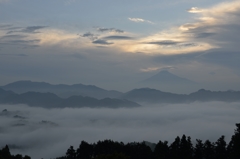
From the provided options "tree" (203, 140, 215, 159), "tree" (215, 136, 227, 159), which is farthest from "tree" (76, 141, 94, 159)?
"tree" (215, 136, 227, 159)

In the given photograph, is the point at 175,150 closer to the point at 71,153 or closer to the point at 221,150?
the point at 221,150

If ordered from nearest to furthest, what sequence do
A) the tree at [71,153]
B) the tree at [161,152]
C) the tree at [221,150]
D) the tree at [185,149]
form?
1. the tree at [221,150]
2. the tree at [185,149]
3. the tree at [161,152]
4. the tree at [71,153]

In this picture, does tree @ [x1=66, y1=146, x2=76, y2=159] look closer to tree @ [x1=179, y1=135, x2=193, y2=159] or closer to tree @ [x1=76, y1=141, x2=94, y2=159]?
tree @ [x1=76, y1=141, x2=94, y2=159]

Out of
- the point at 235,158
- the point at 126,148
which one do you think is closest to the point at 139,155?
the point at 126,148

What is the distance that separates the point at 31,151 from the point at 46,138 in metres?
25.3

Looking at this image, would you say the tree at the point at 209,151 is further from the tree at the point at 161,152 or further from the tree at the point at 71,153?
the tree at the point at 71,153

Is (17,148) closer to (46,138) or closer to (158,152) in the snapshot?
(46,138)

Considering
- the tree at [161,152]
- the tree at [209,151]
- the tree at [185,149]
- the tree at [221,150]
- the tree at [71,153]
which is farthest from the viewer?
the tree at [71,153]

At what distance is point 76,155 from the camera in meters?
43.6

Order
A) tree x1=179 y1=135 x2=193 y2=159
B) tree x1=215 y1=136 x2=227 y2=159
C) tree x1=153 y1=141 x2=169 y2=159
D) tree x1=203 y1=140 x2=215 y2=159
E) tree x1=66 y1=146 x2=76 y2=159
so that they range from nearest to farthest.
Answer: tree x1=215 y1=136 x2=227 y2=159, tree x1=179 y1=135 x2=193 y2=159, tree x1=203 y1=140 x2=215 y2=159, tree x1=153 y1=141 x2=169 y2=159, tree x1=66 y1=146 x2=76 y2=159

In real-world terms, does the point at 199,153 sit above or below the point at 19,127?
below

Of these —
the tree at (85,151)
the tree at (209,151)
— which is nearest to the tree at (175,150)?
the tree at (209,151)

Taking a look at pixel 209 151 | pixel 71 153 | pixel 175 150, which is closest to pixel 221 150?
pixel 209 151

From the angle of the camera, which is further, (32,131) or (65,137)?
(32,131)
